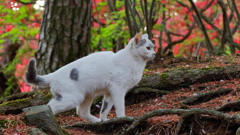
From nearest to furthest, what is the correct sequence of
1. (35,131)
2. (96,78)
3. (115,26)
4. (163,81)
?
(35,131)
(96,78)
(163,81)
(115,26)

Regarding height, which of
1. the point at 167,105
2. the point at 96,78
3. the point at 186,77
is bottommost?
the point at 167,105

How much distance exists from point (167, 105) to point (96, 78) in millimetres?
1242

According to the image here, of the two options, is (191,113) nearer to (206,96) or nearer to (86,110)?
(206,96)

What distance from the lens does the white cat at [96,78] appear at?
366 cm

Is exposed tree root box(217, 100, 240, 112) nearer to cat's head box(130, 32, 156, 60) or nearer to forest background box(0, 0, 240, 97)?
cat's head box(130, 32, 156, 60)

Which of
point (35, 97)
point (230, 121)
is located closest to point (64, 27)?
point (35, 97)

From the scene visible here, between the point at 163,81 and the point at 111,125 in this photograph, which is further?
the point at 163,81

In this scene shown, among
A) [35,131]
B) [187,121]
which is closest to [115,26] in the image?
[187,121]

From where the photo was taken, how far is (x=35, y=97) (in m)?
4.76

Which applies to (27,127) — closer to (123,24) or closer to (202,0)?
(123,24)

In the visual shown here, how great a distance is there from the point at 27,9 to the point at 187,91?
20.8 ft

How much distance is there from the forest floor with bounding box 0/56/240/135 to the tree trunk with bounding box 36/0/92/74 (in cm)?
115

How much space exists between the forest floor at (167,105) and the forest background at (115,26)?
473 mm

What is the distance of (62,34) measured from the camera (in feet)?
18.1
